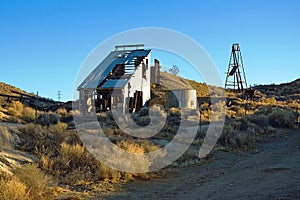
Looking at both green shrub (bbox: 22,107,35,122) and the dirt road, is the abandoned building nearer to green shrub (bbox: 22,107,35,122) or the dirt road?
green shrub (bbox: 22,107,35,122)

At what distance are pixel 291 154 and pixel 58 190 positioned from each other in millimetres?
8810

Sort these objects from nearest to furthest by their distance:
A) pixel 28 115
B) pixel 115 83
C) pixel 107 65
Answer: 1. pixel 28 115
2. pixel 115 83
3. pixel 107 65

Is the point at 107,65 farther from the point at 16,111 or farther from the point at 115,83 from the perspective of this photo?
the point at 16,111

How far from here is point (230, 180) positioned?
30.3ft

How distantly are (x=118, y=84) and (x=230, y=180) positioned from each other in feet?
52.6

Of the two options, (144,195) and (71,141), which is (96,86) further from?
(144,195)

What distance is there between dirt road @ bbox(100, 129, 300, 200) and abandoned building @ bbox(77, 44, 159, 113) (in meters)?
11.8

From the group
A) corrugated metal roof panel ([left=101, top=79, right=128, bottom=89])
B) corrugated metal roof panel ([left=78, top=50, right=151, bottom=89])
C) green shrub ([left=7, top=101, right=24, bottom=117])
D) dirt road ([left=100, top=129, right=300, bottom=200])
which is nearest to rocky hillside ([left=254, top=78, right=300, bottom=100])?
corrugated metal roof panel ([left=78, top=50, right=151, bottom=89])

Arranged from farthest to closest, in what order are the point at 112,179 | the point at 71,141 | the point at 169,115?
the point at 169,115, the point at 71,141, the point at 112,179

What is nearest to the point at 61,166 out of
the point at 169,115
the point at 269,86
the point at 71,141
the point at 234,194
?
the point at 71,141

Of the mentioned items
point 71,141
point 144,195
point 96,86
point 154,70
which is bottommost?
point 144,195

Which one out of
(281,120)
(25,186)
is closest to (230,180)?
(25,186)

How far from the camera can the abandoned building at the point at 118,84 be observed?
24.2 meters

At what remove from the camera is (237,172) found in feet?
34.1
